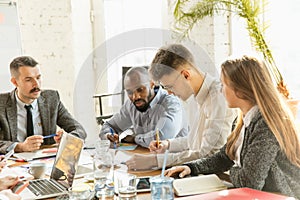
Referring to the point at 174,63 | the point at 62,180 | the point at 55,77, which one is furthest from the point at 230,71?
the point at 55,77

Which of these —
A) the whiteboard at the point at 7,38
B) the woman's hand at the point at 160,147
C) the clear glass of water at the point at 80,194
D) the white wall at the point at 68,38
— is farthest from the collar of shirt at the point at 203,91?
the whiteboard at the point at 7,38

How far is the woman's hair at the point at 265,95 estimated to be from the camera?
1.38 metres

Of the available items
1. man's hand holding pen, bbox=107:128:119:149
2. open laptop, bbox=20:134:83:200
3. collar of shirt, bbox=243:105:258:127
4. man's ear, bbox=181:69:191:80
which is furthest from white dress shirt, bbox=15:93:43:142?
collar of shirt, bbox=243:105:258:127

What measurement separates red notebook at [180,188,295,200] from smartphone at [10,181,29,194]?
62cm

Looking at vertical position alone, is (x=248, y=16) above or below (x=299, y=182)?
above

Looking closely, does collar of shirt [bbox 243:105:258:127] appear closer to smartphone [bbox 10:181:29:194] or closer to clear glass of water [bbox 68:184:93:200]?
clear glass of water [bbox 68:184:93:200]

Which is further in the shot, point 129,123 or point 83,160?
point 129,123

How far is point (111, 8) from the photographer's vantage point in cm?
423

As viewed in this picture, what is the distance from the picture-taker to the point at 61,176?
1.57m

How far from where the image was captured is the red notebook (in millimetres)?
1192

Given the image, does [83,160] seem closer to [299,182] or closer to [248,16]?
[299,182]

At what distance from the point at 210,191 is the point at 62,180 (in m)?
0.58

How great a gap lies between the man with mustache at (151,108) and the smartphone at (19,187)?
61 cm

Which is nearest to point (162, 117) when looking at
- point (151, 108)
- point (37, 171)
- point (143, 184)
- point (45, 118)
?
point (151, 108)
